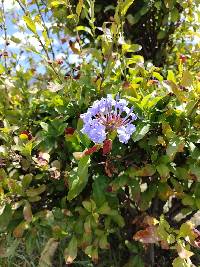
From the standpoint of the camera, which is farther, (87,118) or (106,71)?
(106,71)

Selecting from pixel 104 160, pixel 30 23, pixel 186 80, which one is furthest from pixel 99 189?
pixel 30 23

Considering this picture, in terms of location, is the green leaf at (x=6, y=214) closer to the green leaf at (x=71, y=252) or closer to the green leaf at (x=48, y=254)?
the green leaf at (x=71, y=252)

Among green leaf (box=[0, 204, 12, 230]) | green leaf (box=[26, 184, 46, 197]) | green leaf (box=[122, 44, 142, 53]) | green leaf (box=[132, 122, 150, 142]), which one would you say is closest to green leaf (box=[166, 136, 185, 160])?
green leaf (box=[132, 122, 150, 142])

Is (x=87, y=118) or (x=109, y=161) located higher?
(x=87, y=118)

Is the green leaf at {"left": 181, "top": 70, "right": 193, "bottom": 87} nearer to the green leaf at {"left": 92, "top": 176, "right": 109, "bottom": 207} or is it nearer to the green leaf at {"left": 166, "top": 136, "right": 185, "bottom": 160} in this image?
the green leaf at {"left": 166, "top": 136, "right": 185, "bottom": 160}

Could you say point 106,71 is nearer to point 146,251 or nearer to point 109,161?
point 109,161

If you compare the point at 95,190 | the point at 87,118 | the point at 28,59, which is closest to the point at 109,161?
the point at 95,190

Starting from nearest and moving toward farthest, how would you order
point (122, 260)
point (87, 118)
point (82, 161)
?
1. point (87, 118)
2. point (82, 161)
3. point (122, 260)

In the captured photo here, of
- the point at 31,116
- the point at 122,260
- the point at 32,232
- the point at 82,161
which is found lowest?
the point at 122,260
